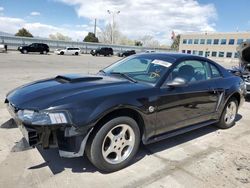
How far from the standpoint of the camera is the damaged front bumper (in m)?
2.57

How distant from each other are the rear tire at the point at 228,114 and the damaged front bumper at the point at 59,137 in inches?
125

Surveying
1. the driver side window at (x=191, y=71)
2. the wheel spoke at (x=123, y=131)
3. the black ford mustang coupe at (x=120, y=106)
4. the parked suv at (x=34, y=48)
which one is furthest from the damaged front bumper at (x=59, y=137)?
the parked suv at (x=34, y=48)

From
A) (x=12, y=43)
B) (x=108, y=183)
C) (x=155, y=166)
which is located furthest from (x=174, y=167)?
(x=12, y=43)

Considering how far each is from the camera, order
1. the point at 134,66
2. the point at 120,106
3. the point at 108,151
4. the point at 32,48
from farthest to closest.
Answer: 1. the point at 32,48
2. the point at 134,66
3. the point at 108,151
4. the point at 120,106

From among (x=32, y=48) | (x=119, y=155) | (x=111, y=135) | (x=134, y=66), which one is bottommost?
(x=119, y=155)

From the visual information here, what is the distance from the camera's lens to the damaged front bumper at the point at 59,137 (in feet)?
8.42

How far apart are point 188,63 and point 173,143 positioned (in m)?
1.38

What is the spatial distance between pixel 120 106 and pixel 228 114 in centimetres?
301

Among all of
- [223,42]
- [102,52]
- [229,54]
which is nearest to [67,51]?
[102,52]

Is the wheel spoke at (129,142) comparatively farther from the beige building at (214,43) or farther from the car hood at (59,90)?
the beige building at (214,43)

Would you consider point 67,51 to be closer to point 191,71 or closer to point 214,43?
point 191,71

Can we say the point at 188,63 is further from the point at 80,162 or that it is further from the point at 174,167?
the point at 80,162

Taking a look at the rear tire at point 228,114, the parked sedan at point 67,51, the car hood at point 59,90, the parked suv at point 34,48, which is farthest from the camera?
the parked sedan at point 67,51

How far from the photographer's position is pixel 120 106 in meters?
2.89
